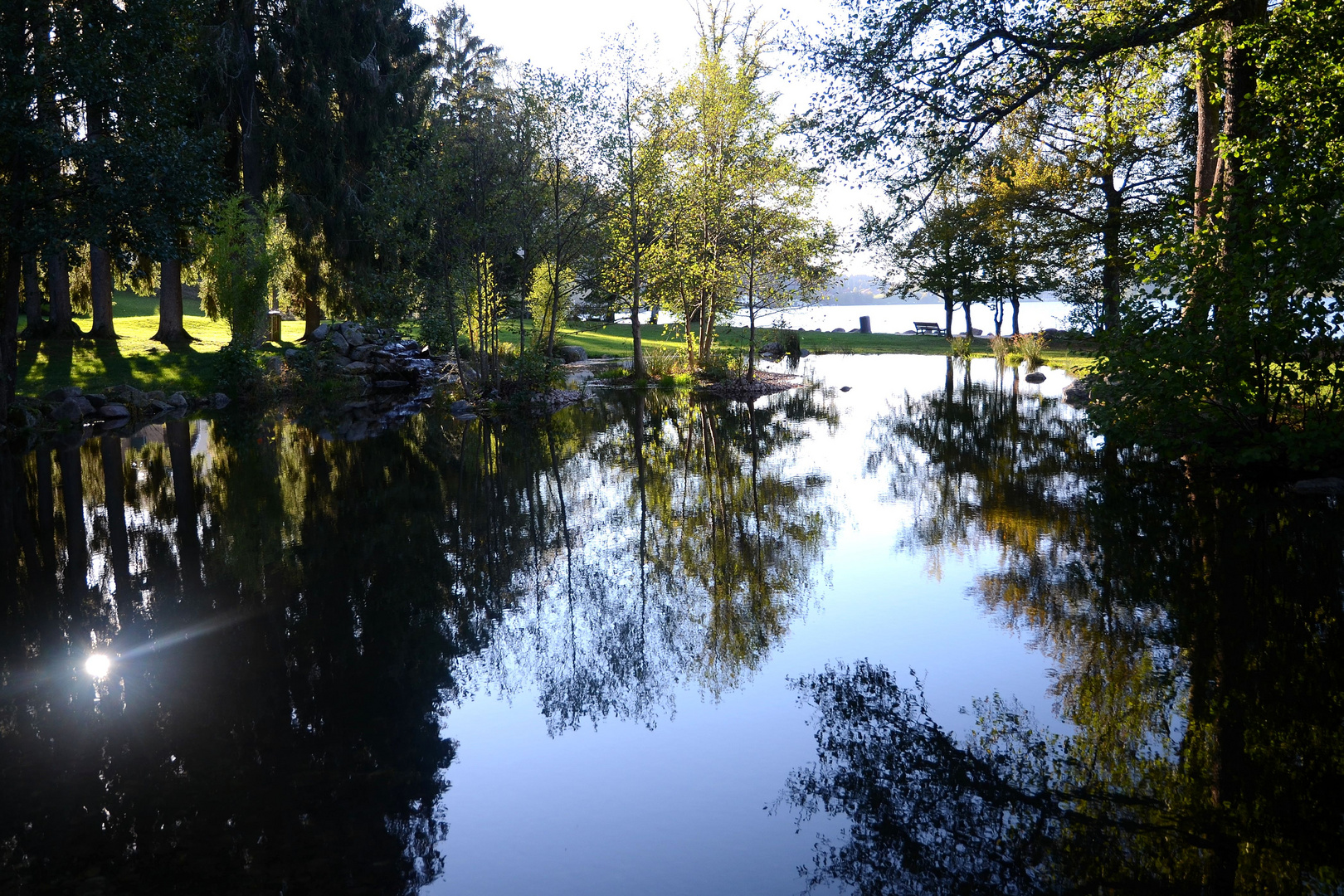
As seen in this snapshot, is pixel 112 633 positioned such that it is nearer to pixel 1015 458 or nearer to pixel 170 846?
pixel 170 846

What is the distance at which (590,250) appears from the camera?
21984mm

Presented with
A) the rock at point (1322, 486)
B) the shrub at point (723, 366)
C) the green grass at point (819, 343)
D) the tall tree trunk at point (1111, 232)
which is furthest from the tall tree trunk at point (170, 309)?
the rock at point (1322, 486)

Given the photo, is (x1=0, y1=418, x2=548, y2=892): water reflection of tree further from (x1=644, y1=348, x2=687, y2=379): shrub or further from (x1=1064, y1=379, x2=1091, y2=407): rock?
(x1=644, y1=348, x2=687, y2=379): shrub

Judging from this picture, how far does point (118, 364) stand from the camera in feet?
78.6

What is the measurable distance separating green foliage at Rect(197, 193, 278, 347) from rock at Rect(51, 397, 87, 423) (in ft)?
17.6

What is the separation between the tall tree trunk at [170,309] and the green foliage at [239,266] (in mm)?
3243

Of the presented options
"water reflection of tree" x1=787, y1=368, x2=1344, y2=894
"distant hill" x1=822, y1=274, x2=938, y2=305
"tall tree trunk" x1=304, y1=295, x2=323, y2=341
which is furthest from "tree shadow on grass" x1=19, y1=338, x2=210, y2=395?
"water reflection of tree" x1=787, y1=368, x2=1344, y2=894

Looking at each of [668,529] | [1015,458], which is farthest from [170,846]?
[1015,458]

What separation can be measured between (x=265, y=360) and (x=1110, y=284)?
25678 mm

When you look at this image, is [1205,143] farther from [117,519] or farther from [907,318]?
[907,318]

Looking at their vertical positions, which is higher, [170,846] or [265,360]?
[265,360]

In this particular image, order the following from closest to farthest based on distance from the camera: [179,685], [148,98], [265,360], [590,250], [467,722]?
[467,722], [179,685], [148,98], [590,250], [265,360]

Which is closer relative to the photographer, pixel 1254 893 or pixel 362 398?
pixel 1254 893

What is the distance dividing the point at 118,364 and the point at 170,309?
4.38 metres
